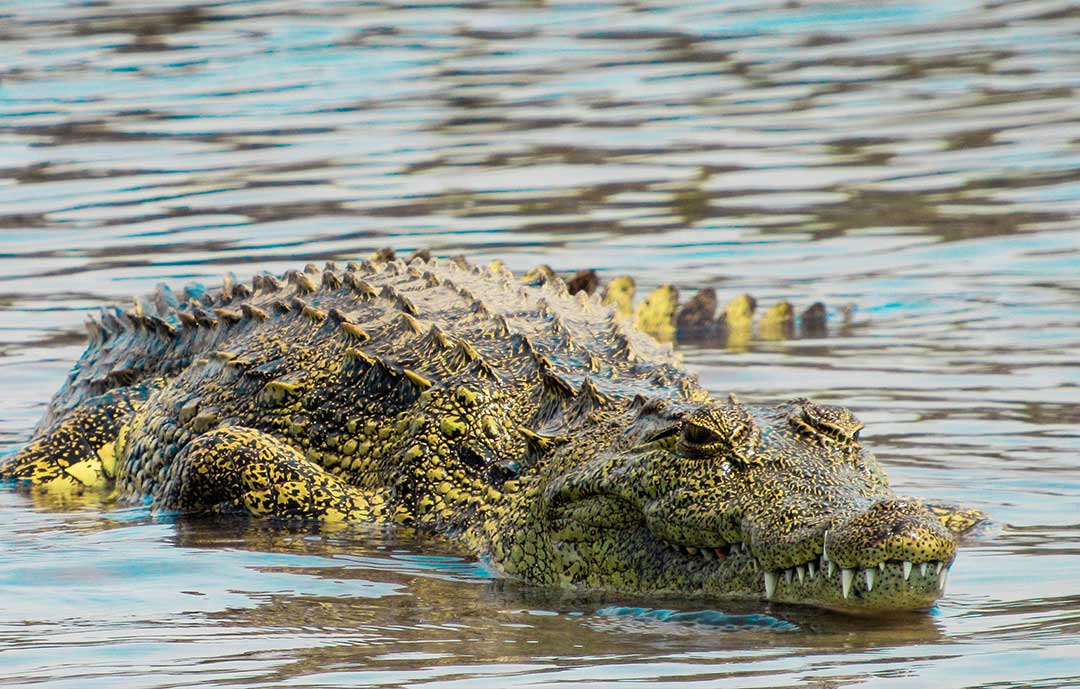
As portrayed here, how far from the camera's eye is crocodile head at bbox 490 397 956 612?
540 centimetres

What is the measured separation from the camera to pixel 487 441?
7.27 meters

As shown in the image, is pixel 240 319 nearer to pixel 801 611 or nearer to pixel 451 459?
pixel 451 459

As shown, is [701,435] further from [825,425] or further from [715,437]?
[825,425]

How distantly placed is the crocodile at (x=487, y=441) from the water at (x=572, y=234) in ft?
0.57

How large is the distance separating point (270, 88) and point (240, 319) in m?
11.4

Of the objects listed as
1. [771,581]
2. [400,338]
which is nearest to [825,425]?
[771,581]

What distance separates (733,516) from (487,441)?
5.45ft

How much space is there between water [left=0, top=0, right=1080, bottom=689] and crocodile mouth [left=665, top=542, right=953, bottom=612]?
0.24 feet

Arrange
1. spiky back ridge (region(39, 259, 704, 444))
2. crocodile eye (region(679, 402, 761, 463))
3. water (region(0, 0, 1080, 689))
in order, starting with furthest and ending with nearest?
spiky back ridge (region(39, 259, 704, 444)) → crocodile eye (region(679, 402, 761, 463)) → water (region(0, 0, 1080, 689))

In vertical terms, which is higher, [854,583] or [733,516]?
[733,516]

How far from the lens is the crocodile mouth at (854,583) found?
5387 millimetres

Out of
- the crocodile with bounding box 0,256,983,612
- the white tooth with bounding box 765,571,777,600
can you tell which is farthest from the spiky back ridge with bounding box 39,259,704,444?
the white tooth with bounding box 765,571,777,600

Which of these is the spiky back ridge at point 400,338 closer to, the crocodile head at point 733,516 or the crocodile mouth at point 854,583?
the crocodile head at point 733,516

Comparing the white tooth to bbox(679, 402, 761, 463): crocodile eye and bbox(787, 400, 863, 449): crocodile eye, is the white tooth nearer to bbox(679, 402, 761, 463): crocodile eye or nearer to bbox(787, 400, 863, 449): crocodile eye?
bbox(679, 402, 761, 463): crocodile eye
